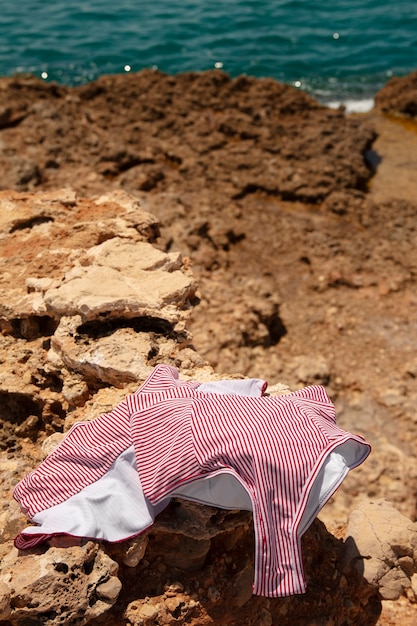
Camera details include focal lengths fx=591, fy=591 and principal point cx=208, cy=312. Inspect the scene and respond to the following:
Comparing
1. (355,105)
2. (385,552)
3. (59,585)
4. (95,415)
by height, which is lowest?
(385,552)

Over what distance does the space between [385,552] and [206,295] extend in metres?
3.03

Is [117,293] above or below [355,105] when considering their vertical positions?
above

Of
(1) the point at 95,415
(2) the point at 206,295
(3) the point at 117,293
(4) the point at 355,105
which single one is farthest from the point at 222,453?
(4) the point at 355,105

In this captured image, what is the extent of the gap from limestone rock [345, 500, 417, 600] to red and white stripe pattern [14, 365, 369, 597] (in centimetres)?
87

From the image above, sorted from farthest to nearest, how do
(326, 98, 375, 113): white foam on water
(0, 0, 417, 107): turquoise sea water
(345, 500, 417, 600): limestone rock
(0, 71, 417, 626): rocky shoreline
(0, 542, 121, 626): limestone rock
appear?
1. (0, 0, 417, 107): turquoise sea water
2. (326, 98, 375, 113): white foam on water
3. (345, 500, 417, 600): limestone rock
4. (0, 71, 417, 626): rocky shoreline
5. (0, 542, 121, 626): limestone rock

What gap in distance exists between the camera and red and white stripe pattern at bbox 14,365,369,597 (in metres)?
2.50

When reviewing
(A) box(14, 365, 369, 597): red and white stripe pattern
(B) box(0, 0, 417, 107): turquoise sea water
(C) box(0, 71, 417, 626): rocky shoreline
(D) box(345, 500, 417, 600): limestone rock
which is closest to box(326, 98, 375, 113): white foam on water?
(B) box(0, 0, 417, 107): turquoise sea water

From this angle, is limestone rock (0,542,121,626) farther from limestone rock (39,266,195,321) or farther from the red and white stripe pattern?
limestone rock (39,266,195,321)

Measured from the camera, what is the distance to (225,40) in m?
14.4

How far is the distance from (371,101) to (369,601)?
10.9m

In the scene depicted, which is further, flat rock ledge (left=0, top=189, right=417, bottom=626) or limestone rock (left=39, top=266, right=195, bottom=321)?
limestone rock (left=39, top=266, right=195, bottom=321)

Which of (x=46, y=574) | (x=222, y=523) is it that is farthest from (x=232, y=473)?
(x=46, y=574)

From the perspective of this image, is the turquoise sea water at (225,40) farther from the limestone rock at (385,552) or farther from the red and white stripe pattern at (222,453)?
the red and white stripe pattern at (222,453)

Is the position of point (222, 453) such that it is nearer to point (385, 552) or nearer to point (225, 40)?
point (385, 552)
